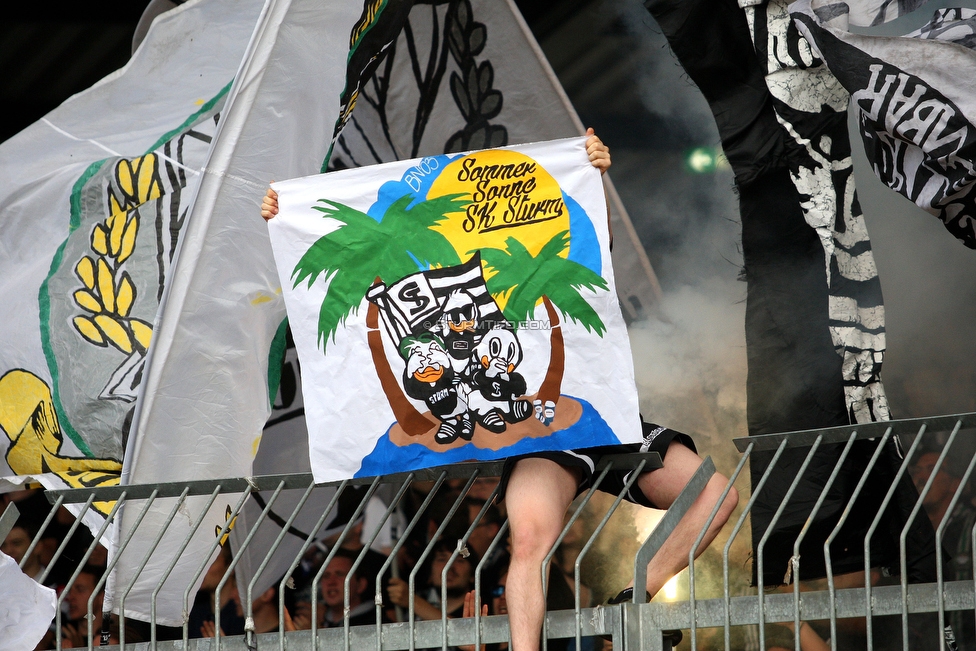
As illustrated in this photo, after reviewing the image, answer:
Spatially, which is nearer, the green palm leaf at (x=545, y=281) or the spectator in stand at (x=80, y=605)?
the green palm leaf at (x=545, y=281)

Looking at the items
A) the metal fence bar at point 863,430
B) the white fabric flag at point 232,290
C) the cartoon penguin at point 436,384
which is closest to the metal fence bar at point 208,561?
the white fabric flag at point 232,290

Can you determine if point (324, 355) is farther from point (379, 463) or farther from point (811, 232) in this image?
point (811, 232)

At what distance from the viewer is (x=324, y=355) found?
4387 millimetres

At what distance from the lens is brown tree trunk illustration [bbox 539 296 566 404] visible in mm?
4199

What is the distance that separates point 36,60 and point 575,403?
5101 millimetres

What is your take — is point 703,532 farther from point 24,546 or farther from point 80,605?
point 24,546

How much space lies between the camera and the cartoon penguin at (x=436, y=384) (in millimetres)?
4219

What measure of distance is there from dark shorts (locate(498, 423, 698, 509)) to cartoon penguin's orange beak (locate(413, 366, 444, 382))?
0.45 meters

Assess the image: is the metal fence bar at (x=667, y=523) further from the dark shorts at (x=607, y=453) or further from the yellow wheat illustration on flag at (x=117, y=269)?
Result: the yellow wheat illustration on flag at (x=117, y=269)

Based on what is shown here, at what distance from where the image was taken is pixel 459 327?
426 centimetres

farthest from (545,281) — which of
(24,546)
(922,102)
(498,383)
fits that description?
(24,546)

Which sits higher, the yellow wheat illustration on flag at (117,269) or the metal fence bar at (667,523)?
the yellow wheat illustration on flag at (117,269)

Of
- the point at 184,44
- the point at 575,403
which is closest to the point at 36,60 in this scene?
the point at 184,44

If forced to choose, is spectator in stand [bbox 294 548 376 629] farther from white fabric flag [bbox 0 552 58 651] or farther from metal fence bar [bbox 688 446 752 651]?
metal fence bar [bbox 688 446 752 651]
